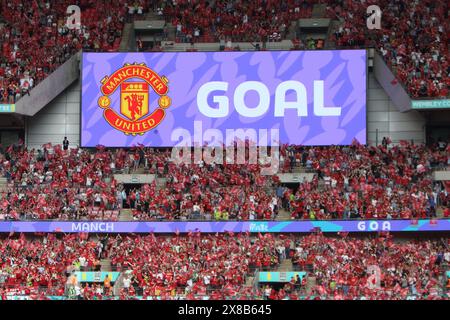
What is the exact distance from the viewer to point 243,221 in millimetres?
29156

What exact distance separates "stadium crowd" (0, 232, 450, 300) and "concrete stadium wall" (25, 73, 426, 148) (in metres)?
6.50

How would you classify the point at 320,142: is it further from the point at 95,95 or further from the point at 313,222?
the point at 95,95

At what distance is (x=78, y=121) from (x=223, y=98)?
6312mm

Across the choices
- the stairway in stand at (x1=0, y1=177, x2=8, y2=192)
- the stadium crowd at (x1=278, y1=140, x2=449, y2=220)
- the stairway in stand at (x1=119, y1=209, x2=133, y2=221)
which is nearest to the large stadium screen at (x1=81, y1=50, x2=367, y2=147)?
the stadium crowd at (x1=278, y1=140, x2=449, y2=220)

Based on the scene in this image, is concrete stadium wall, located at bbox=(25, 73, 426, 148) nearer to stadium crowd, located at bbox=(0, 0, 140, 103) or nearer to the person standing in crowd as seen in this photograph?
the person standing in crowd

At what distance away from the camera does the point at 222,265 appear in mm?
26562

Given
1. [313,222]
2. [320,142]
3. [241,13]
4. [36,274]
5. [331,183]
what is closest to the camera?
[36,274]

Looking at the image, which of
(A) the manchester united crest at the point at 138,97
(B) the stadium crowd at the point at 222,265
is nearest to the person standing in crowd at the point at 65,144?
(A) the manchester united crest at the point at 138,97

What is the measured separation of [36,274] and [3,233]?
394cm

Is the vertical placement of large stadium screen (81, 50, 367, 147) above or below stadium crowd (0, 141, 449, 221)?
above

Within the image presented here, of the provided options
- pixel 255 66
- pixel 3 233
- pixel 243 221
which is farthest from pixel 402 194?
pixel 3 233

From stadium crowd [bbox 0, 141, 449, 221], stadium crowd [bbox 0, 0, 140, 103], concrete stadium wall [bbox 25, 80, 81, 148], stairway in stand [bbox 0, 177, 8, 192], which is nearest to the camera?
stadium crowd [bbox 0, 141, 449, 221]

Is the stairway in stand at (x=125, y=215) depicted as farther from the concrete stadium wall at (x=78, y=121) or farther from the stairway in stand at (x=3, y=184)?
the concrete stadium wall at (x=78, y=121)

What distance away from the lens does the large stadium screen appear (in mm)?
33344
